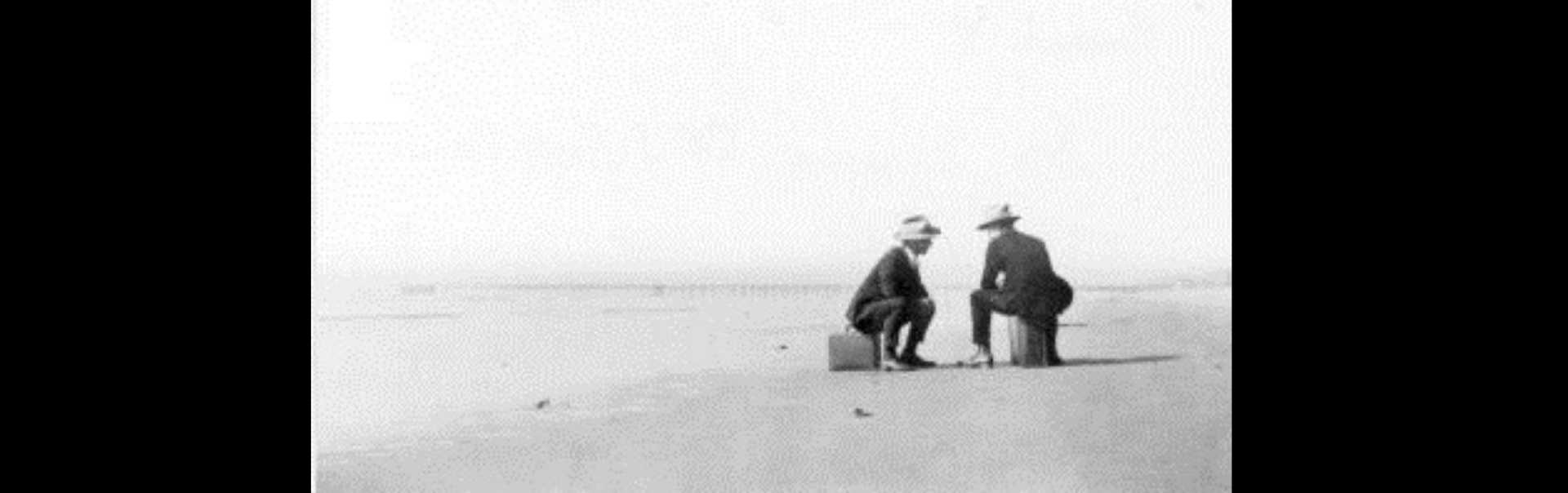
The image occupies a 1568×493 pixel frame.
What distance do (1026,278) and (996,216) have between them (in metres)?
0.21

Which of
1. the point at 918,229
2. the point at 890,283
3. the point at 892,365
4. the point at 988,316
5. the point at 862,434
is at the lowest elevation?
the point at 862,434

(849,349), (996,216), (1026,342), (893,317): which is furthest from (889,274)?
(1026,342)

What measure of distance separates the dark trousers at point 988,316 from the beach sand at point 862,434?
5cm

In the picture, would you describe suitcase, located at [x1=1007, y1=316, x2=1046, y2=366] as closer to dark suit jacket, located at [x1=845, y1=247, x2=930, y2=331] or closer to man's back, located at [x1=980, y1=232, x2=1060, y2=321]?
man's back, located at [x1=980, y1=232, x2=1060, y2=321]

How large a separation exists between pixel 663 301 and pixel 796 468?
64 cm

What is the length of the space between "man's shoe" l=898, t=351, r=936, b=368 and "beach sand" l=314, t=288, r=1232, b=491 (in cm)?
3

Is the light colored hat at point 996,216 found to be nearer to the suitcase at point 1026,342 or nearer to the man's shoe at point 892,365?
the suitcase at point 1026,342

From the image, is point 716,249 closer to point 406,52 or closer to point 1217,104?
point 406,52

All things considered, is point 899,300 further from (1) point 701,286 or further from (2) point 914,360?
→ (1) point 701,286

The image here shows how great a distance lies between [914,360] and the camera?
245 inches

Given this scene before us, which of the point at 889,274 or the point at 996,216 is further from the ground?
the point at 996,216

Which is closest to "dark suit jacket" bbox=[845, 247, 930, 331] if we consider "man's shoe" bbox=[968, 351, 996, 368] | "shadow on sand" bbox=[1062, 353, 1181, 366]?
"man's shoe" bbox=[968, 351, 996, 368]

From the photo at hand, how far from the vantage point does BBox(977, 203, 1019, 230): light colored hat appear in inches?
244

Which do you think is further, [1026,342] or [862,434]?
[1026,342]
